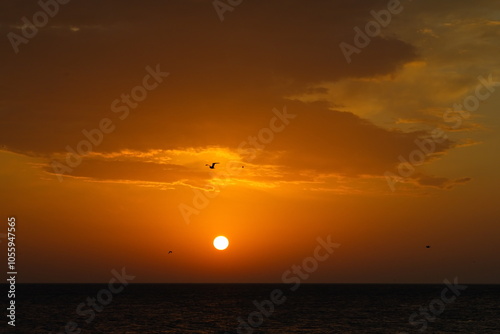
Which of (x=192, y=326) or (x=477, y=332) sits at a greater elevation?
(x=192, y=326)

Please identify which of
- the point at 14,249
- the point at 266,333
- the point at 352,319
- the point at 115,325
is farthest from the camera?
the point at 352,319

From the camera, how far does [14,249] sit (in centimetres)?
4388

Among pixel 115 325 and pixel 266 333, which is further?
pixel 115 325

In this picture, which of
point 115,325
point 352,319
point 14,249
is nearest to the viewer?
point 14,249

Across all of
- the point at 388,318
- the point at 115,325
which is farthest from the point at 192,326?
the point at 388,318

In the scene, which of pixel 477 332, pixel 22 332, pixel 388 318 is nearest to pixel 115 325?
pixel 22 332

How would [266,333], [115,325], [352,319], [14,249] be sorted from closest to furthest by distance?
[14,249] < [266,333] < [115,325] < [352,319]

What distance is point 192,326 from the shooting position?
70625 millimetres

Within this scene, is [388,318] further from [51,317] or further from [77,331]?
[51,317]

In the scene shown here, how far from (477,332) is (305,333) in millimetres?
20872

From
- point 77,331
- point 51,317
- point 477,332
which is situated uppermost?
point 51,317

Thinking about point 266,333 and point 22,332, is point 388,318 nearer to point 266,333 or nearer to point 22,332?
point 266,333

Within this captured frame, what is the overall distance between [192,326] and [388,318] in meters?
31.2

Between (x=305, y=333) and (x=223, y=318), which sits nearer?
(x=305, y=333)
